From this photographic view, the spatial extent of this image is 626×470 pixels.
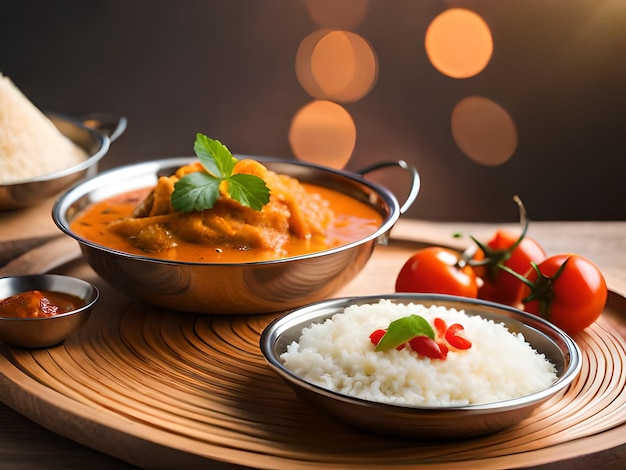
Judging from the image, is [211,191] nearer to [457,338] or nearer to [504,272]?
[457,338]

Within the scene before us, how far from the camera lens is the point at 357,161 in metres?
6.35

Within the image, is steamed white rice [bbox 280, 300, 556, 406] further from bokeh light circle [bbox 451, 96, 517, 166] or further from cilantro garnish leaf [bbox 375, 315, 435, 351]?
bokeh light circle [bbox 451, 96, 517, 166]

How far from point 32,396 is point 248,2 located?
395 cm

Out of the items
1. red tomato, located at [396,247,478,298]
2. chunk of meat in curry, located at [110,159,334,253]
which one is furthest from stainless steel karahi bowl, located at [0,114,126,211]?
red tomato, located at [396,247,478,298]

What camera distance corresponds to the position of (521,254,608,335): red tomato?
2975 mm

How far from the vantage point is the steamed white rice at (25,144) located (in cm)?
386

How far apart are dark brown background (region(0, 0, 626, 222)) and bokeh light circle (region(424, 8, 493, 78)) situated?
0.05m

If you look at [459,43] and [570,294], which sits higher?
[459,43]

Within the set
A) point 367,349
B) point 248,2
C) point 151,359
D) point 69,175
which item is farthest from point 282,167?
point 248,2

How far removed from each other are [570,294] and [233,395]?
1.23 meters

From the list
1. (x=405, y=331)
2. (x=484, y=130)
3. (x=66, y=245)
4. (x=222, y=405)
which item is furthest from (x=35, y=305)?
(x=484, y=130)

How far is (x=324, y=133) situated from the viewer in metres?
6.40

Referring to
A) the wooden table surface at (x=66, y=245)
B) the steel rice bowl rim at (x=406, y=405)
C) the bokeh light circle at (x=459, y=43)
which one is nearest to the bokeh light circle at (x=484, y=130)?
the bokeh light circle at (x=459, y=43)

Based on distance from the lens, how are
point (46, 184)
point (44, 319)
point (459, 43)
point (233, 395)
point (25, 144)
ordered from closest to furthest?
point (233, 395) < point (44, 319) < point (46, 184) < point (25, 144) < point (459, 43)
